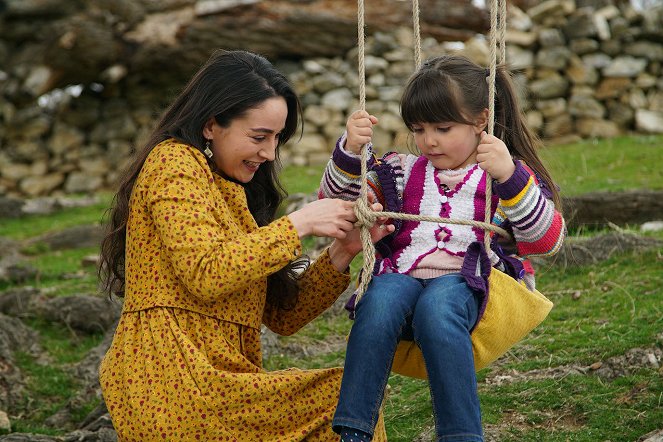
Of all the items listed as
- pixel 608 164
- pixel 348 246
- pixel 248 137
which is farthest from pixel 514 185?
pixel 608 164

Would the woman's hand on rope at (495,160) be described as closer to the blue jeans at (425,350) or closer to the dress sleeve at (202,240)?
the blue jeans at (425,350)

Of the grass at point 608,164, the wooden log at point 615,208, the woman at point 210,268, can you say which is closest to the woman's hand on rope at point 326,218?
the woman at point 210,268

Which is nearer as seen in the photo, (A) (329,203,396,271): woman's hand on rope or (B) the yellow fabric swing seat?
(B) the yellow fabric swing seat

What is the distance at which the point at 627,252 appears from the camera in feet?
18.2

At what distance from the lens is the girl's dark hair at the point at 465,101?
120 inches

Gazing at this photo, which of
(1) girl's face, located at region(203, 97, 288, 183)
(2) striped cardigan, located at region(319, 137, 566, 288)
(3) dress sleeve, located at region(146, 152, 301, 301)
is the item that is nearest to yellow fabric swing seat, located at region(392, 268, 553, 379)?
(2) striped cardigan, located at region(319, 137, 566, 288)

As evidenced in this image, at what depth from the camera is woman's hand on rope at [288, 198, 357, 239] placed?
291 cm

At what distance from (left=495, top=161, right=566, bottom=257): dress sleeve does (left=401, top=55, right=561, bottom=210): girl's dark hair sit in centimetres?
20

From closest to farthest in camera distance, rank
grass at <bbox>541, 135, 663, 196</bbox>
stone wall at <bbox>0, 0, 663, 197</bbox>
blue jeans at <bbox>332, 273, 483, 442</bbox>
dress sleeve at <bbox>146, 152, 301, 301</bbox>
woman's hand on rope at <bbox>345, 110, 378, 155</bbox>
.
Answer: blue jeans at <bbox>332, 273, 483, 442</bbox> → dress sleeve at <bbox>146, 152, 301, 301</bbox> → woman's hand on rope at <bbox>345, 110, 378, 155</bbox> → grass at <bbox>541, 135, 663, 196</bbox> → stone wall at <bbox>0, 0, 663, 197</bbox>

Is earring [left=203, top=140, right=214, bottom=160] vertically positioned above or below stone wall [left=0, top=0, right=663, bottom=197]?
above

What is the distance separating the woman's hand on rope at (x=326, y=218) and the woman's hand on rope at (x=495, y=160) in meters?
0.46

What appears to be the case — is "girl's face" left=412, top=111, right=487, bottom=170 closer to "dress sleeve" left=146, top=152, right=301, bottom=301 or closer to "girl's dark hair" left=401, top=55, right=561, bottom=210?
"girl's dark hair" left=401, top=55, right=561, bottom=210

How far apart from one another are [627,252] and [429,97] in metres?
2.95

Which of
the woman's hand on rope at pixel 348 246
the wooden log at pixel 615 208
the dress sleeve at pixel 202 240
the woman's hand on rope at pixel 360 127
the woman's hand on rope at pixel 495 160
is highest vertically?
the woman's hand on rope at pixel 360 127
